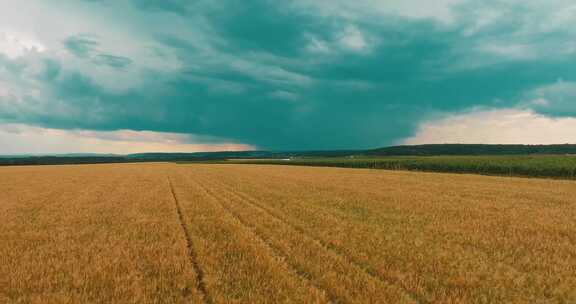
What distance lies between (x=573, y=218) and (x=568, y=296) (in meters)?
10.1

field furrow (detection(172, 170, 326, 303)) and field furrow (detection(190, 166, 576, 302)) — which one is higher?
field furrow (detection(172, 170, 326, 303))

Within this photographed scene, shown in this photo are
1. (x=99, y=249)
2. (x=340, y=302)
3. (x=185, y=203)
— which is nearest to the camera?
(x=340, y=302)

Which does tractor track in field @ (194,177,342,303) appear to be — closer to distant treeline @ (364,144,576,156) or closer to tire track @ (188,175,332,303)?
tire track @ (188,175,332,303)

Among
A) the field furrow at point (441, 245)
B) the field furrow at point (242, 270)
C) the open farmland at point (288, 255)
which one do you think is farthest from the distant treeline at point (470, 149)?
the field furrow at point (242, 270)

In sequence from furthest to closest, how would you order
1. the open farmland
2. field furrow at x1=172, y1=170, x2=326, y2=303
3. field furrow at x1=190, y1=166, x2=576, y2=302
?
field furrow at x1=190, y1=166, x2=576, y2=302 < the open farmland < field furrow at x1=172, y1=170, x2=326, y2=303

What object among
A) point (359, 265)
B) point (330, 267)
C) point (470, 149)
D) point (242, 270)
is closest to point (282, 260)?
point (242, 270)

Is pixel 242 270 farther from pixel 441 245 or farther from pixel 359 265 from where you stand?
pixel 441 245

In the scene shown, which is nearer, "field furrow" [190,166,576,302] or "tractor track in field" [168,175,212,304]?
"tractor track in field" [168,175,212,304]

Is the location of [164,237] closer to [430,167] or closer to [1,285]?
[1,285]

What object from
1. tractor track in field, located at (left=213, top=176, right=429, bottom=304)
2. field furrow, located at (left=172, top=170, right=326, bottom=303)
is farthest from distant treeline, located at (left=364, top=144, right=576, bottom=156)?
field furrow, located at (left=172, top=170, right=326, bottom=303)

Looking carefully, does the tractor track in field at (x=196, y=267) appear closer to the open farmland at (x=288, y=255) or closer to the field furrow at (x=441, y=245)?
the open farmland at (x=288, y=255)

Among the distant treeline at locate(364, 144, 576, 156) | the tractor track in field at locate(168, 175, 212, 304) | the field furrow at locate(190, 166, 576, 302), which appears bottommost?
the field furrow at locate(190, 166, 576, 302)

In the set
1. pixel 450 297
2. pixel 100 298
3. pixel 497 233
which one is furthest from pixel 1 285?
pixel 497 233

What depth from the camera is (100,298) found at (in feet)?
19.7
